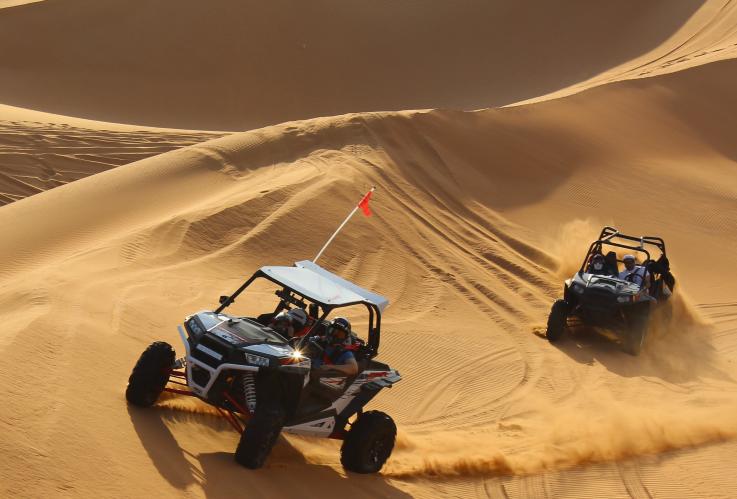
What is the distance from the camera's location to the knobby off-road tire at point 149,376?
8461 millimetres

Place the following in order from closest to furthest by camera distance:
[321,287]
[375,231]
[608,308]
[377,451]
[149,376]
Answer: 1. [149,376]
2. [377,451]
3. [321,287]
4. [608,308]
5. [375,231]

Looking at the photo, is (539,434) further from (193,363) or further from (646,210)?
(646,210)

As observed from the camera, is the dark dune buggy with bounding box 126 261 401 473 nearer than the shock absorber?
Yes

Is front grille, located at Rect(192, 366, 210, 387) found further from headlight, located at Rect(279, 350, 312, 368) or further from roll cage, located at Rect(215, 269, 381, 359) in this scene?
roll cage, located at Rect(215, 269, 381, 359)

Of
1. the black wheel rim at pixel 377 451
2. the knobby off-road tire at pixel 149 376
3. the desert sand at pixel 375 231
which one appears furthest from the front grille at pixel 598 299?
the knobby off-road tire at pixel 149 376

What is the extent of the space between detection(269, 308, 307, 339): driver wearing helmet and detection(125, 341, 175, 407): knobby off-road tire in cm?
108

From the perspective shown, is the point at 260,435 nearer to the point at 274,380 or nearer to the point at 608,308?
the point at 274,380

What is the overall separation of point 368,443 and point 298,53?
27.1 metres

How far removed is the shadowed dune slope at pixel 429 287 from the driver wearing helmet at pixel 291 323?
1.00 metres

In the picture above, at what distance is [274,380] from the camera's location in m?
8.16

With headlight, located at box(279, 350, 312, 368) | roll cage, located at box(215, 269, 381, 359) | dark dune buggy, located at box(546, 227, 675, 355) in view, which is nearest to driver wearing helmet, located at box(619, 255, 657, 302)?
dark dune buggy, located at box(546, 227, 675, 355)

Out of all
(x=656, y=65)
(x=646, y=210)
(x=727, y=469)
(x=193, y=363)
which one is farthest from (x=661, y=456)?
Result: (x=656, y=65)

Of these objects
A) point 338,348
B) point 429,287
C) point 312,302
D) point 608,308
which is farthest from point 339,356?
point 608,308

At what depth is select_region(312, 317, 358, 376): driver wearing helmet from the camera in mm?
9016
